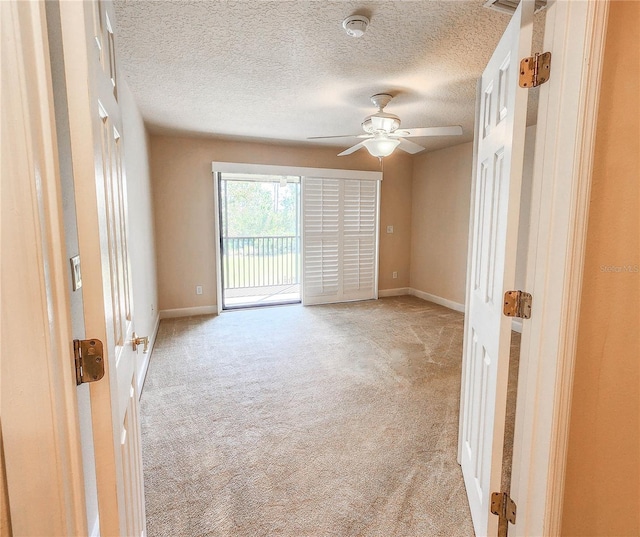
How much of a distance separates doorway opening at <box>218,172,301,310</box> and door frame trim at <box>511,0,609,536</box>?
17.0 feet

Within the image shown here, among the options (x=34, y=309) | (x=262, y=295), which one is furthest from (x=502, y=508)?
(x=262, y=295)

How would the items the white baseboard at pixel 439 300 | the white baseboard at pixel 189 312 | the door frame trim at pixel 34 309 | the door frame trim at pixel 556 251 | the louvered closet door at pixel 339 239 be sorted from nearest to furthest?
1. the door frame trim at pixel 34 309
2. the door frame trim at pixel 556 251
3. the white baseboard at pixel 189 312
4. the white baseboard at pixel 439 300
5. the louvered closet door at pixel 339 239

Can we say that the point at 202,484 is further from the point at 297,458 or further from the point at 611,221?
the point at 611,221

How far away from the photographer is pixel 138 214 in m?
3.09

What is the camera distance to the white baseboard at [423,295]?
5.07 metres

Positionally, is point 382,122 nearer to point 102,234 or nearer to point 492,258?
point 492,258

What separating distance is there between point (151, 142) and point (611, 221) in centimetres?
465

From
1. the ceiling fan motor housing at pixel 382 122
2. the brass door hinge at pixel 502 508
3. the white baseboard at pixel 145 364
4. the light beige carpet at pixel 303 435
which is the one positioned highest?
the ceiling fan motor housing at pixel 382 122

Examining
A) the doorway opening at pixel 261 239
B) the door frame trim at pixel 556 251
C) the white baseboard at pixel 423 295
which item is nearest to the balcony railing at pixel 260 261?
the doorway opening at pixel 261 239

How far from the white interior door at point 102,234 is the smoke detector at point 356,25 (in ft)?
3.91

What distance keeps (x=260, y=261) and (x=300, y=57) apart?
15.2 feet

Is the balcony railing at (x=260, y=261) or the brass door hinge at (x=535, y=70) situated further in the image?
the balcony railing at (x=260, y=261)

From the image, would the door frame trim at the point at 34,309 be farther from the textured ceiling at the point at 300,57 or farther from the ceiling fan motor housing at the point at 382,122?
the ceiling fan motor housing at the point at 382,122

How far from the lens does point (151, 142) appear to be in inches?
171
